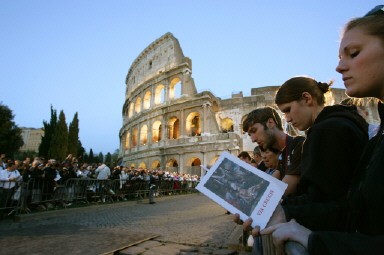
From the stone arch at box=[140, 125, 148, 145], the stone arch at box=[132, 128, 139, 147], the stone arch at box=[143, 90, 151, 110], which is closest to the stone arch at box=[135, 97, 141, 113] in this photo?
the stone arch at box=[143, 90, 151, 110]

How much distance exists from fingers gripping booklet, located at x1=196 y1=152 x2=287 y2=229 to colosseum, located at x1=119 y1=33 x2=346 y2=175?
85.8 ft

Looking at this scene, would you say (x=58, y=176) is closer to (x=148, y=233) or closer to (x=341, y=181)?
(x=148, y=233)

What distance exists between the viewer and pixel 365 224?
1.19m

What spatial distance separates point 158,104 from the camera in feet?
115

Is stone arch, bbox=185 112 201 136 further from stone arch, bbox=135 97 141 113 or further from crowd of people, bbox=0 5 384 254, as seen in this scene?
crowd of people, bbox=0 5 384 254

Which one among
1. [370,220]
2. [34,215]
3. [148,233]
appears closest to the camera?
[370,220]

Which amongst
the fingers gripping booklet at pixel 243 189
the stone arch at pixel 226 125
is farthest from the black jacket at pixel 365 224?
the stone arch at pixel 226 125

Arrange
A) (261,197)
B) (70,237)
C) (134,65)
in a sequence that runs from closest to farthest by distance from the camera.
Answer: (261,197) → (70,237) → (134,65)

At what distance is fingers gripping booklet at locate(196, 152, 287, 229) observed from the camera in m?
1.56

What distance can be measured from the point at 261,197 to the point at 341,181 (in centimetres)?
44

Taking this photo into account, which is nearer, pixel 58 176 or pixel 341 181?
pixel 341 181

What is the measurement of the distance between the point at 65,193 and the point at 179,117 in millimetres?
21889

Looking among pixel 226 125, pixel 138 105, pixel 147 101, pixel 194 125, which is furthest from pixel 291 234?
pixel 138 105

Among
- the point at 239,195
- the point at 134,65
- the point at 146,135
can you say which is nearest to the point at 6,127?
the point at 146,135
